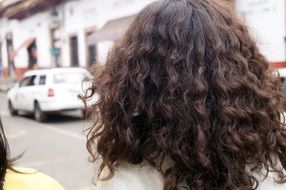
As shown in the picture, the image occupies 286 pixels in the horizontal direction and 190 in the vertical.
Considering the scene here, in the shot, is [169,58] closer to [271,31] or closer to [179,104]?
[179,104]

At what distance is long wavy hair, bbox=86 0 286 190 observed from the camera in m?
1.67

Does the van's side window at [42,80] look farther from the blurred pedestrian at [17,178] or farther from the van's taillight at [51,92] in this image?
the blurred pedestrian at [17,178]

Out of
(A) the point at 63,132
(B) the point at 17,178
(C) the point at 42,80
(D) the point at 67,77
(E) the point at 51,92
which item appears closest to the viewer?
(B) the point at 17,178

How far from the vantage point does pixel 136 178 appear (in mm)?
1766

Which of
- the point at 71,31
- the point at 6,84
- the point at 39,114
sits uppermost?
the point at 39,114

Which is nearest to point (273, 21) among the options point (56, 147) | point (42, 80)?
point (42, 80)

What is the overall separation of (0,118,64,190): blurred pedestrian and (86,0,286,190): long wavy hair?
24cm

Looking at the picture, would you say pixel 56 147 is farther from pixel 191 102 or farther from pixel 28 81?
pixel 191 102

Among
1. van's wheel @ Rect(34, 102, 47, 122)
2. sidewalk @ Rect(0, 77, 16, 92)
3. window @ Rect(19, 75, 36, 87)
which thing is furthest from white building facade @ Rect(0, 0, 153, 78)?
van's wheel @ Rect(34, 102, 47, 122)

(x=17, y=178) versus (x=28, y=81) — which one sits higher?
(x=17, y=178)

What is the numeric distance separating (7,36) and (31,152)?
110 ft

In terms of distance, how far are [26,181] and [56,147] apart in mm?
7914

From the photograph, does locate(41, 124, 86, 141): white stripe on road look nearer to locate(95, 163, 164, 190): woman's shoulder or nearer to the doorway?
locate(95, 163, 164, 190): woman's shoulder

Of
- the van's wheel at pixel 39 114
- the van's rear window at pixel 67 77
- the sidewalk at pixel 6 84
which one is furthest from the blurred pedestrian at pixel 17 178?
the sidewalk at pixel 6 84
